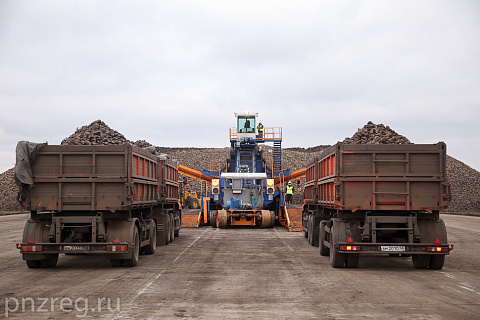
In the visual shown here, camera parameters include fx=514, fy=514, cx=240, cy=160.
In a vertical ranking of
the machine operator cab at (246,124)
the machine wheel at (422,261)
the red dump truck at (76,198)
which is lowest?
the machine wheel at (422,261)

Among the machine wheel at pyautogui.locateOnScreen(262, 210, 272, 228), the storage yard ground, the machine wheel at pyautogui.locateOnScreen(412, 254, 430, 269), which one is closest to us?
the storage yard ground

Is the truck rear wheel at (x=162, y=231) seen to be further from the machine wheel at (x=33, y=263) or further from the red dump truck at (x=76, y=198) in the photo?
the machine wheel at (x=33, y=263)

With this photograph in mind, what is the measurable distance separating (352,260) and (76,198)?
6808mm

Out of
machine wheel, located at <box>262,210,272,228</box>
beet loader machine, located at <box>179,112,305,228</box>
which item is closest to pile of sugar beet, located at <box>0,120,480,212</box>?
beet loader machine, located at <box>179,112,305,228</box>

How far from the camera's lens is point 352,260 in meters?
12.6

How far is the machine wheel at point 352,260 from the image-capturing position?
12500 mm

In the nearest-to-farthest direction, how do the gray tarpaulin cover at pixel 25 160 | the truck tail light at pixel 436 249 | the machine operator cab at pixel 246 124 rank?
the gray tarpaulin cover at pixel 25 160, the truck tail light at pixel 436 249, the machine operator cab at pixel 246 124

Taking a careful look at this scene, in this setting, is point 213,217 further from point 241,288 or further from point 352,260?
point 241,288

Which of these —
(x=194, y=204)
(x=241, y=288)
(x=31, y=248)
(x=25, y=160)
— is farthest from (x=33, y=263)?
(x=194, y=204)

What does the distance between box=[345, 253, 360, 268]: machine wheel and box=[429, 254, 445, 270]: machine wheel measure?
180 cm

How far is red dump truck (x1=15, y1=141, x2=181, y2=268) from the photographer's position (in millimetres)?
11995

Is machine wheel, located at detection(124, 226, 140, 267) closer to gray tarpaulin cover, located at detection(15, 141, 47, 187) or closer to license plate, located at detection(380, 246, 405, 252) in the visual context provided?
gray tarpaulin cover, located at detection(15, 141, 47, 187)

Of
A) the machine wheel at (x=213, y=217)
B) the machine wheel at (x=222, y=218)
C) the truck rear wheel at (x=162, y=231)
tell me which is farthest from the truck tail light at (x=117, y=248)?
the machine wheel at (x=213, y=217)

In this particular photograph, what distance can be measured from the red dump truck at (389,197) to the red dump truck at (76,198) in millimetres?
5074
